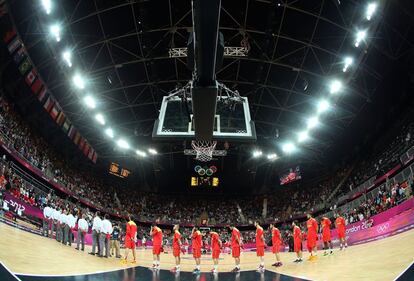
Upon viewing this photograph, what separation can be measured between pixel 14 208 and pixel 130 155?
63.2ft

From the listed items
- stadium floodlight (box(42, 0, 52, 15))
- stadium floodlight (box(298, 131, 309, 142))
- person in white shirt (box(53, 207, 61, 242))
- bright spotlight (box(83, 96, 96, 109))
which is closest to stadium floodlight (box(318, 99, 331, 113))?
stadium floodlight (box(298, 131, 309, 142))

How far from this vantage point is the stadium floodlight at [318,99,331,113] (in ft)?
74.2

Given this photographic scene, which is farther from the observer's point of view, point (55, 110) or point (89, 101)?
point (55, 110)

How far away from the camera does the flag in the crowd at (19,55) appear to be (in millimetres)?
17750

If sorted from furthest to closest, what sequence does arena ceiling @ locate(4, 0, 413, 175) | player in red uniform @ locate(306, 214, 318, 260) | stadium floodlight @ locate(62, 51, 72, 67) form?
stadium floodlight @ locate(62, 51, 72, 67)
arena ceiling @ locate(4, 0, 413, 175)
player in red uniform @ locate(306, 214, 318, 260)

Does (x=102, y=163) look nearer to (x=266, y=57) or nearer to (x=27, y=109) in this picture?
(x=27, y=109)

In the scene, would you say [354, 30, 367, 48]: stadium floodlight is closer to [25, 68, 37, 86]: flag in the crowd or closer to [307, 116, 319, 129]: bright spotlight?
[307, 116, 319, 129]: bright spotlight

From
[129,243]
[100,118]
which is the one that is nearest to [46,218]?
[129,243]

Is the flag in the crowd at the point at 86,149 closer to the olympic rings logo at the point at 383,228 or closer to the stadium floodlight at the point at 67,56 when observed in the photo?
the stadium floodlight at the point at 67,56

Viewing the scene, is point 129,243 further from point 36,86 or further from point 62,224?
point 36,86

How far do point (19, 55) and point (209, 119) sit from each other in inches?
572

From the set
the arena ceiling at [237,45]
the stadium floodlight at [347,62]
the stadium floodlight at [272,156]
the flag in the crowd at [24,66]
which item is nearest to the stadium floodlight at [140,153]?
the arena ceiling at [237,45]

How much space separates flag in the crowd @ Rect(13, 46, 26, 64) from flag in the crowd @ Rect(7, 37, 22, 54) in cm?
36

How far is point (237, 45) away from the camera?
788 inches
